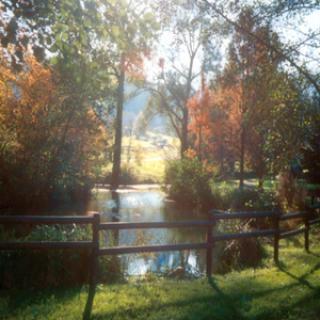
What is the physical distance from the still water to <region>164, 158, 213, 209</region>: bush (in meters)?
1.00

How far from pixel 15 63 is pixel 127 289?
190 inches

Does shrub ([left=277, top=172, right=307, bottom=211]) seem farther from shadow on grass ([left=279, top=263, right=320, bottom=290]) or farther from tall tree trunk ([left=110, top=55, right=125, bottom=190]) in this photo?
tall tree trunk ([left=110, top=55, right=125, bottom=190])

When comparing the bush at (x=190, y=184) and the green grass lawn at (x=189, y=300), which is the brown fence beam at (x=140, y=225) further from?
the bush at (x=190, y=184)

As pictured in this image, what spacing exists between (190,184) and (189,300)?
826 inches

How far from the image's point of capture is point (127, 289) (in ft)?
27.3

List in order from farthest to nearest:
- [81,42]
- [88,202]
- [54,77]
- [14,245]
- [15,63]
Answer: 1. [88,202]
2. [54,77]
3. [14,245]
4. [81,42]
5. [15,63]

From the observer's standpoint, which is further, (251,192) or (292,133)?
(251,192)

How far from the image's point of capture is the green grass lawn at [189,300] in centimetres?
689

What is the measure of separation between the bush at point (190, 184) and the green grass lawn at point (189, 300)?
1786cm

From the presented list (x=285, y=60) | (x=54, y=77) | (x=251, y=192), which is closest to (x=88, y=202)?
(x=54, y=77)

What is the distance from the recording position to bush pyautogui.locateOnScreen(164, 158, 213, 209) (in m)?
27.5

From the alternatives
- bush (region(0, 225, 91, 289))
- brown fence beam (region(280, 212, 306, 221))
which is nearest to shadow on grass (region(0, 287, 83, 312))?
bush (region(0, 225, 91, 289))

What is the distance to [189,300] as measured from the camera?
7621 mm

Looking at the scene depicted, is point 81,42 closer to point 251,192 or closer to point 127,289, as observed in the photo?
point 127,289
